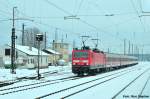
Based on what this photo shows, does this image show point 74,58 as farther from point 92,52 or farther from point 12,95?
point 12,95

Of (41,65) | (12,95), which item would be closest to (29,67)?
(41,65)

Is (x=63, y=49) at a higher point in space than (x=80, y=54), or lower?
higher

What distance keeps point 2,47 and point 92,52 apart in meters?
33.2

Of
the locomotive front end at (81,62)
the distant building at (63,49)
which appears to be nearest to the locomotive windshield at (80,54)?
the locomotive front end at (81,62)

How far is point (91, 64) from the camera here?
44.4 m

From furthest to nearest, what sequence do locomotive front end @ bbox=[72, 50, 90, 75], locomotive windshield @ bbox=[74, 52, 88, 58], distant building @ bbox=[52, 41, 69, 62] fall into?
distant building @ bbox=[52, 41, 69, 62]
locomotive windshield @ bbox=[74, 52, 88, 58]
locomotive front end @ bbox=[72, 50, 90, 75]

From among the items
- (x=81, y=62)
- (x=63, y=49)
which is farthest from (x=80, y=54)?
(x=63, y=49)

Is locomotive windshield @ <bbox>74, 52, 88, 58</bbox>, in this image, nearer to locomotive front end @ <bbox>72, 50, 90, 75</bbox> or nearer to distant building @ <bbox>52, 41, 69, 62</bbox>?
locomotive front end @ <bbox>72, 50, 90, 75</bbox>

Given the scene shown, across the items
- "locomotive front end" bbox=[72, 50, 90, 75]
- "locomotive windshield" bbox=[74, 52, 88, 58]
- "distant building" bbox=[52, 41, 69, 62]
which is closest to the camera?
"locomotive front end" bbox=[72, 50, 90, 75]

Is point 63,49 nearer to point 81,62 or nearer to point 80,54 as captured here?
point 80,54

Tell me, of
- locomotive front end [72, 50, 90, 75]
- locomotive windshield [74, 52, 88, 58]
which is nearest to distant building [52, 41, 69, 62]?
locomotive windshield [74, 52, 88, 58]

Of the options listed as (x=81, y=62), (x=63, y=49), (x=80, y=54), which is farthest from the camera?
(x=63, y=49)

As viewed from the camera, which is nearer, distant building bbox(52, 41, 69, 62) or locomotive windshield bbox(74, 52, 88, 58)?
locomotive windshield bbox(74, 52, 88, 58)

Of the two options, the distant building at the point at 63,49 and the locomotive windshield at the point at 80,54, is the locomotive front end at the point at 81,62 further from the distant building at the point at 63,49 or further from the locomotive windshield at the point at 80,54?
the distant building at the point at 63,49
